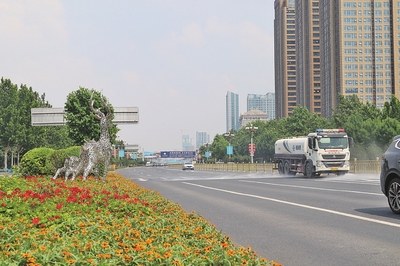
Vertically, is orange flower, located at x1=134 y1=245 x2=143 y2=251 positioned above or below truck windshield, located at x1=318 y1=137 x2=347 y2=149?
below

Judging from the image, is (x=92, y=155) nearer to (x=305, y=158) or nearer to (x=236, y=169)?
(x=305, y=158)

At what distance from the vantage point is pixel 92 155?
20609mm

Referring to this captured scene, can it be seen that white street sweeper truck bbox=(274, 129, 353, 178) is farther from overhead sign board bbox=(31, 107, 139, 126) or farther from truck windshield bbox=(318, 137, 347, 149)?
Result: overhead sign board bbox=(31, 107, 139, 126)

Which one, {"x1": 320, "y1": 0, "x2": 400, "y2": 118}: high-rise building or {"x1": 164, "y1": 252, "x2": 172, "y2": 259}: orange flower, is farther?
{"x1": 320, "y1": 0, "x2": 400, "y2": 118}: high-rise building

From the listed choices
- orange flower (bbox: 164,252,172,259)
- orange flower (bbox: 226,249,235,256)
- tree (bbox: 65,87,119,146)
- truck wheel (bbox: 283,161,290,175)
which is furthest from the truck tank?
orange flower (bbox: 164,252,172,259)

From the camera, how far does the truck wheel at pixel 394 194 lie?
1179cm

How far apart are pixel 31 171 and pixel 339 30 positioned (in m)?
145

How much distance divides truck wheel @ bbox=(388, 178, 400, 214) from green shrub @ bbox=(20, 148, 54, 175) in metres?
15.5

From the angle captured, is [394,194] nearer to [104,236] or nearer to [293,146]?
[104,236]

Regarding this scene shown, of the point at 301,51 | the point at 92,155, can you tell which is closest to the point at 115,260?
the point at 92,155

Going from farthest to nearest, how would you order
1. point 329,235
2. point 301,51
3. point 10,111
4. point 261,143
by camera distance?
point 301,51
point 261,143
point 10,111
point 329,235

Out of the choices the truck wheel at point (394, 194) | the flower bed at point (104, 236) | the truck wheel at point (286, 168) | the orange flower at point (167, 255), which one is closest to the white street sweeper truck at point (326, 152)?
the truck wheel at point (286, 168)

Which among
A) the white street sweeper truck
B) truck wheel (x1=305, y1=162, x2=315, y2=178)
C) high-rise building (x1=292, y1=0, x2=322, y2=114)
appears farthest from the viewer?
high-rise building (x1=292, y1=0, x2=322, y2=114)

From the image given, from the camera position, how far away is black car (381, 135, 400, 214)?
11812mm
